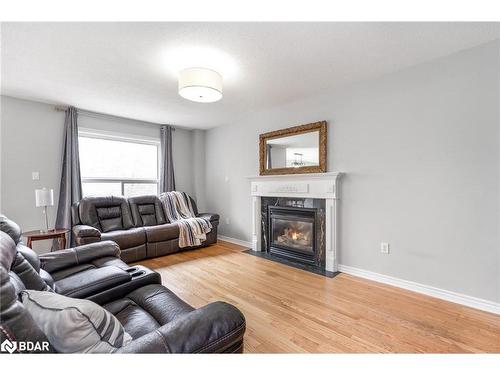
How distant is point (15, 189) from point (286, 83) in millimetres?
4056

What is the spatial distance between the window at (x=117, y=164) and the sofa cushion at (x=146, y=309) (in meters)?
3.33

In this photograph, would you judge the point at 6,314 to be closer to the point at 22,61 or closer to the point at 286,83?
the point at 22,61

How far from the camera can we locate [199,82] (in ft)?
7.55

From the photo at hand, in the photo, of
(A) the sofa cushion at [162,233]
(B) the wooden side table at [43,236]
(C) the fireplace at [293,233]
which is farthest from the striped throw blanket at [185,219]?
(B) the wooden side table at [43,236]

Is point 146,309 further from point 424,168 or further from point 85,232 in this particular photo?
point 424,168

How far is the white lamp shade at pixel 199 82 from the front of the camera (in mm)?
2305

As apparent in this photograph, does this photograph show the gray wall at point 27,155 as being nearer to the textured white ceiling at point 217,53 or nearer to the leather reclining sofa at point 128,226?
the textured white ceiling at point 217,53

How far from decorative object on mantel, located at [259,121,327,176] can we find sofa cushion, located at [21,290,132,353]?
2.90m

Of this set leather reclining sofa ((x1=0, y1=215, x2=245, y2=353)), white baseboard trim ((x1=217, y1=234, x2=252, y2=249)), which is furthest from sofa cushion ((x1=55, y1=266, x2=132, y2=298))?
white baseboard trim ((x1=217, y1=234, x2=252, y2=249))

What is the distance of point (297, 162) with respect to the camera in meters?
3.51

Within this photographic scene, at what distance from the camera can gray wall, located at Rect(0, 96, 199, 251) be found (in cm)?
331

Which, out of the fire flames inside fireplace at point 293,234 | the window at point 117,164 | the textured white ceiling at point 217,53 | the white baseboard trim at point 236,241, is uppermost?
the textured white ceiling at point 217,53

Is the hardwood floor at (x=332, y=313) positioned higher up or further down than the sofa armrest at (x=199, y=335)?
further down
